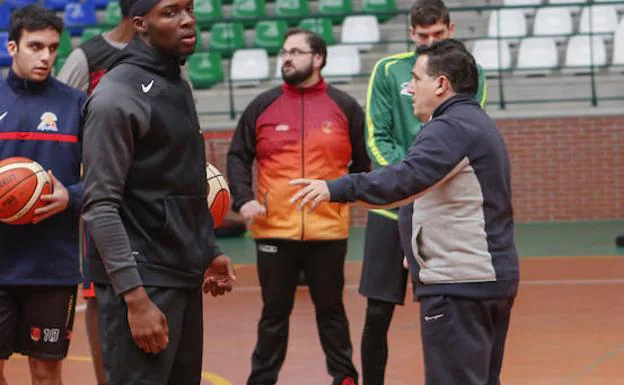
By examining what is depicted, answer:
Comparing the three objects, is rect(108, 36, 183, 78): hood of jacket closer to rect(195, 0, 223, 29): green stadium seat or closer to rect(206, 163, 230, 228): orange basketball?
rect(206, 163, 230, 228): orange basketball

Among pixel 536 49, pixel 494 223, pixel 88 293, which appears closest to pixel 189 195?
pixel 494 223

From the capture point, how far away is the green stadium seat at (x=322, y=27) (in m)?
19.7

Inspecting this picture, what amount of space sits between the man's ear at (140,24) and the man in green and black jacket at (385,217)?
8.41ft

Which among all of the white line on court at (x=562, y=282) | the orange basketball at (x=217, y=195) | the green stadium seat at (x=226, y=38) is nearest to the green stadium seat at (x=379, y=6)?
the green stadium seat at (x=226, y=38)

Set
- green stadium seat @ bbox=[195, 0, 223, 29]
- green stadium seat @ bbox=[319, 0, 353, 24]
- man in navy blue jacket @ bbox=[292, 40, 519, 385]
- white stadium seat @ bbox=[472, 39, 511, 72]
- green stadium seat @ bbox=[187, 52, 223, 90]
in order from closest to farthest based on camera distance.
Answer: man in navy blue jacket @ bbox=[292, 40, 519, 385]
white stadium seat @ bbox=[472, 39, 511, 72]
green stadium seat @ bbox=[187, 52, 223, 90]
green stadium seat @ bbox=[319, 0, 353, 24]
green stadium seat @ bbox=[195, 0, 223, 29]

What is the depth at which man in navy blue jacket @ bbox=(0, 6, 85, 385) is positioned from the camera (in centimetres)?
640

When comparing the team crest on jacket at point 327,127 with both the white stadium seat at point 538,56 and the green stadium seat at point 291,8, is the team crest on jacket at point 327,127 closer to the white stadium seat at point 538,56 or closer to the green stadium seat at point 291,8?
the white stadium seat at point 538,56

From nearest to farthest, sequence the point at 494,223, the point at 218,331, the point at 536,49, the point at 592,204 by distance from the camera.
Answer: the point at 494,223, the point at 218,331, the point at 592,204, the point at 536,49

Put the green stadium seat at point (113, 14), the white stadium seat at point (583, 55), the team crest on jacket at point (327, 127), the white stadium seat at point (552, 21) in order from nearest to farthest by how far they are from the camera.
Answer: the team crest on jacket at point (327, 127) < the white stadium seat at point (583, 55) < the white stadium seat at point (552, 21) < the green stadium seat at point (113, 14)

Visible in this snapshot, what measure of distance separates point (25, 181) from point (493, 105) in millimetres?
12907

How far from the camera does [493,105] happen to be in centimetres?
1834

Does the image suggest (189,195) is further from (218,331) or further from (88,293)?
(218,331)

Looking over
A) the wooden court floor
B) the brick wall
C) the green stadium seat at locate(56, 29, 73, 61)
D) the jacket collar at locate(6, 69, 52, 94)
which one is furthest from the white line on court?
the green stadium seat at locate(56, 29, 73, 61)

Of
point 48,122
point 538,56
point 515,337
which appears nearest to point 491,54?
point 538,56
